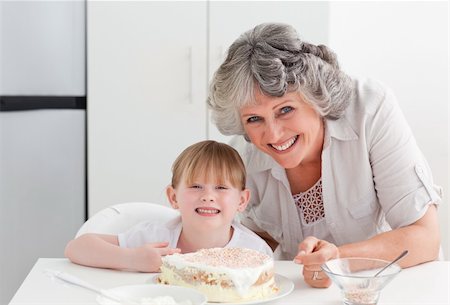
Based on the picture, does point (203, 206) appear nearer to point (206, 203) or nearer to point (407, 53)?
point (206, 203)

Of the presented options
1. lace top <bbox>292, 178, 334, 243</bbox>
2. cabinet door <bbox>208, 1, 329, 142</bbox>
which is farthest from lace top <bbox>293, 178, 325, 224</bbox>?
cabinet door <bbox>208, 1, 329, 142</bbox>

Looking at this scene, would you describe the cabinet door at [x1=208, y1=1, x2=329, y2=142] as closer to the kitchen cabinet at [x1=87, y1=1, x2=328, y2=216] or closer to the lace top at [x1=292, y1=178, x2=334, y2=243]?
the kitchen cabinet at [x1=87, y1=1, x2=328, y2=216]

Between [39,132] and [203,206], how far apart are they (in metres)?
1.37

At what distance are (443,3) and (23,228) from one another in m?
2.24

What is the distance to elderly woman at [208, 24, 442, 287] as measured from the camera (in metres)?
1.79

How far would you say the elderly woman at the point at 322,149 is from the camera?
179 cm

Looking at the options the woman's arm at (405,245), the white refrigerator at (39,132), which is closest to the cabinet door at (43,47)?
the white refrigerator at (39,132)

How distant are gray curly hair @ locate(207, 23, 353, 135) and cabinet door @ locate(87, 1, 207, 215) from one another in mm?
1157

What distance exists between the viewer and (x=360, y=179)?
1920 millimetres

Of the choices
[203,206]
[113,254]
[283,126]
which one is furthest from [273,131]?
[113,254]

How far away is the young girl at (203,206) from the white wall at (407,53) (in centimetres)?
186

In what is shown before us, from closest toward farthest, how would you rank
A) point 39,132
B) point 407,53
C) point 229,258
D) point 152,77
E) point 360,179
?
point 229,258 → point 360,179 → point 39,132 → point 152,77 → point 407,53

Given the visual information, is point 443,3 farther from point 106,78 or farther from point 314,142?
point 314,142

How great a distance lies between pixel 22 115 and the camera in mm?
2803
